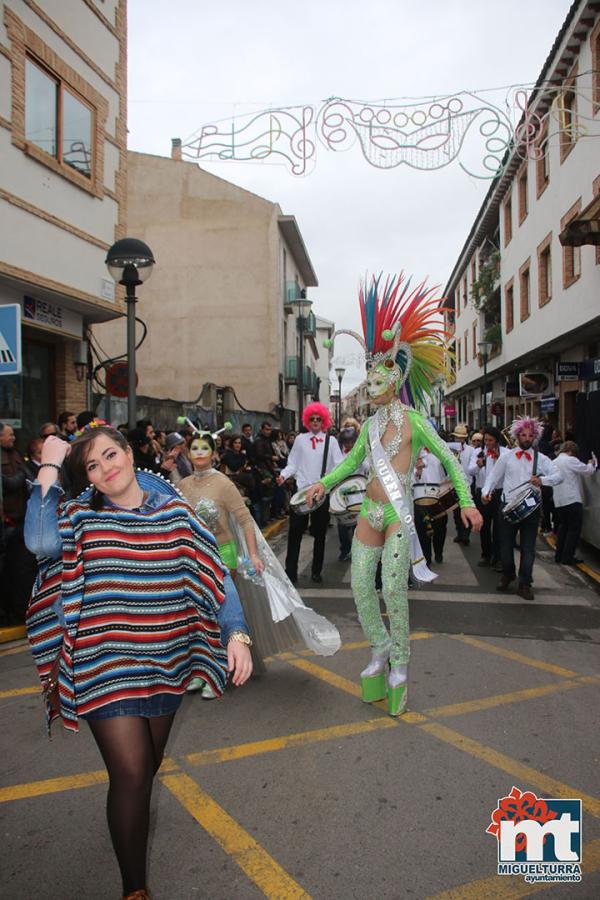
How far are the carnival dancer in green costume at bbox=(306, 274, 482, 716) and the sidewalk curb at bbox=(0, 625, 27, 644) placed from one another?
10.3 feet

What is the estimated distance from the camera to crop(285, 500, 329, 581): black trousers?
295 inches

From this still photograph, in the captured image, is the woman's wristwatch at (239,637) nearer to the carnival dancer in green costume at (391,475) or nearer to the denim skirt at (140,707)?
the denim skirt at (140,707)

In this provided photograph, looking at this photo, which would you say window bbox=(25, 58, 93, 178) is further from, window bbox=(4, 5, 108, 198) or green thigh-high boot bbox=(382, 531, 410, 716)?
green thigh-high boot bbox=(382, 531, 410, 716)

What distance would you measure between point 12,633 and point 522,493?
512 cm

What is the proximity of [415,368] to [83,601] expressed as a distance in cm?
342

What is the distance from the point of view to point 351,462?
4.54 m

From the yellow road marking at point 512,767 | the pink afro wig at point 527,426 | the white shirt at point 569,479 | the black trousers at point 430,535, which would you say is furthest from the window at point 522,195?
the yellow road marking at point 512,767

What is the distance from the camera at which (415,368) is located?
493cm

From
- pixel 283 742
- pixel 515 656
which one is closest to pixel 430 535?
pixel 515 656

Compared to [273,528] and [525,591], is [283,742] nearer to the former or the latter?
[525,591]

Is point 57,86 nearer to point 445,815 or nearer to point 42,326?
point 42,326

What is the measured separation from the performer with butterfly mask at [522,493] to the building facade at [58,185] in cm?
729

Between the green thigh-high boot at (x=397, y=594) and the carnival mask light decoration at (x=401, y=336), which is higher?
the carnival mask light decoration at (x=401, y=336)

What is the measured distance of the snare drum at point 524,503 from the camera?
271 inches
